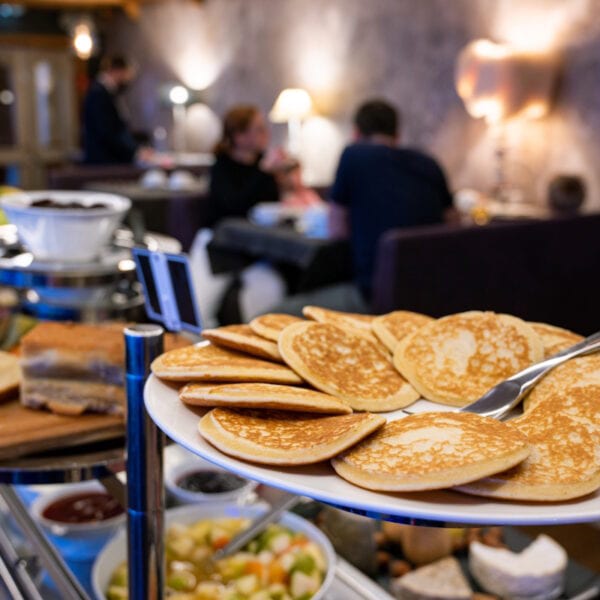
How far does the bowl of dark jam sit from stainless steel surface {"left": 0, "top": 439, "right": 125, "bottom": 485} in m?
0.32

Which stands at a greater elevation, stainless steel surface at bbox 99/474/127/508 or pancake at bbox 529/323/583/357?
pancake at bbox 529/323/583/357

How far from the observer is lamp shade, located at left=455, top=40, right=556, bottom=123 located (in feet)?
18.0

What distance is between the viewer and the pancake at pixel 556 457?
2.05ft

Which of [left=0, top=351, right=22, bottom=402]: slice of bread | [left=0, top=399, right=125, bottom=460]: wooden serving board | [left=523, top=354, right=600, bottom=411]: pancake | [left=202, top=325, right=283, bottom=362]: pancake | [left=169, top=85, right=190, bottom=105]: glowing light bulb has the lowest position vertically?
[left=0, top=399, right=125, bottom=460]: wooden serving board

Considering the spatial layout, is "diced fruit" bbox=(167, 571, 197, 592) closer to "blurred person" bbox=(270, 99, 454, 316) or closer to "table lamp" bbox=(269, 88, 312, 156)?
"blurred person" bbox=(270, 99, 454, 316)

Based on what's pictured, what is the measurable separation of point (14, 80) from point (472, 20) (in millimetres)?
8032

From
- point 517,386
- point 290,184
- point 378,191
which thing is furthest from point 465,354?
point 290,184

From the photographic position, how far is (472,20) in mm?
6250

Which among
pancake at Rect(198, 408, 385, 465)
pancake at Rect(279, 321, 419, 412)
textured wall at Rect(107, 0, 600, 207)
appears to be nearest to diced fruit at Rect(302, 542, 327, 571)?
pancake at Rect(279, 321, 419, 412)

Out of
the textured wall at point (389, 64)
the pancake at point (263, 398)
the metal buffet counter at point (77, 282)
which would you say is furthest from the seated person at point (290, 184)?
the pancake at point (263, 398)

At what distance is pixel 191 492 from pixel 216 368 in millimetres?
758

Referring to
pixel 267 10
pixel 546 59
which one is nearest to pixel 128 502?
pixel 546 59

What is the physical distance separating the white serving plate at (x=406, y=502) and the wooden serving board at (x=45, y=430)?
0.43 m

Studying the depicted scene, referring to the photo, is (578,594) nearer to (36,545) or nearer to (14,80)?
(36,545)
